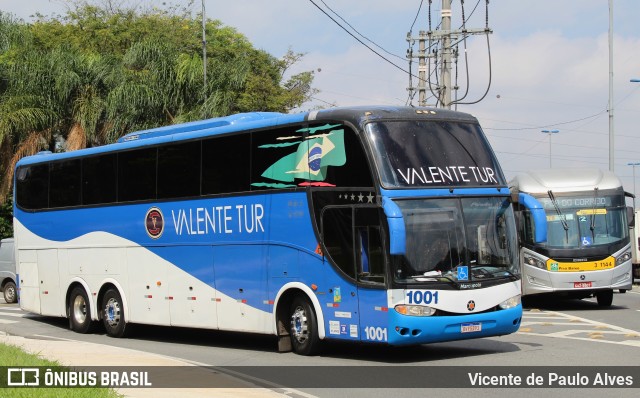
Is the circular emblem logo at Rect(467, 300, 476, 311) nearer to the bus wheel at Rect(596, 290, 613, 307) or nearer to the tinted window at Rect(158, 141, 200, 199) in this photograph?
the tinted window at Rect(158, 141, 200, 199)

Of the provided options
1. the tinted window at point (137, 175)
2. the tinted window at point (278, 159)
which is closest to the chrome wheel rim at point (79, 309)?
the tinted window at point (137, 175)

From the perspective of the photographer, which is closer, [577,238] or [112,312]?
[112,312]

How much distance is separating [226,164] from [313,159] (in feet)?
8.02

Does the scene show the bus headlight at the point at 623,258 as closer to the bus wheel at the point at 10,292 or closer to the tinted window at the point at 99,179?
the tinted window at the point at 99,179

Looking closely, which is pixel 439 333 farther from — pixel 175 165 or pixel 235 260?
pixel 175 165

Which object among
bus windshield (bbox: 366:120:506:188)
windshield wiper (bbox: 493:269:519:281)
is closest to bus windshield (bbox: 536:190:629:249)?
bus windshield (bbox: 366:120:506:188)

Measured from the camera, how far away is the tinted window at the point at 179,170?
1905cm

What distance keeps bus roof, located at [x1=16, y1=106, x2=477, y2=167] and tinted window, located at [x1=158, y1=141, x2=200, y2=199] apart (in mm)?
221

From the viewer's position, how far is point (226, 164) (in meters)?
18.2

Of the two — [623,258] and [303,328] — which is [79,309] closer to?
[303,328]

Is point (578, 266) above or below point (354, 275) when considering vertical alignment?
below

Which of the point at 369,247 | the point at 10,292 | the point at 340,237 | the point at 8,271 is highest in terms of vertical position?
the point at 340,237

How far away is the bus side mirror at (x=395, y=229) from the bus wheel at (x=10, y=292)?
69.2 feet

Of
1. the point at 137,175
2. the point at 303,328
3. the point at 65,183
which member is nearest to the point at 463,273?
the point at 303,328
